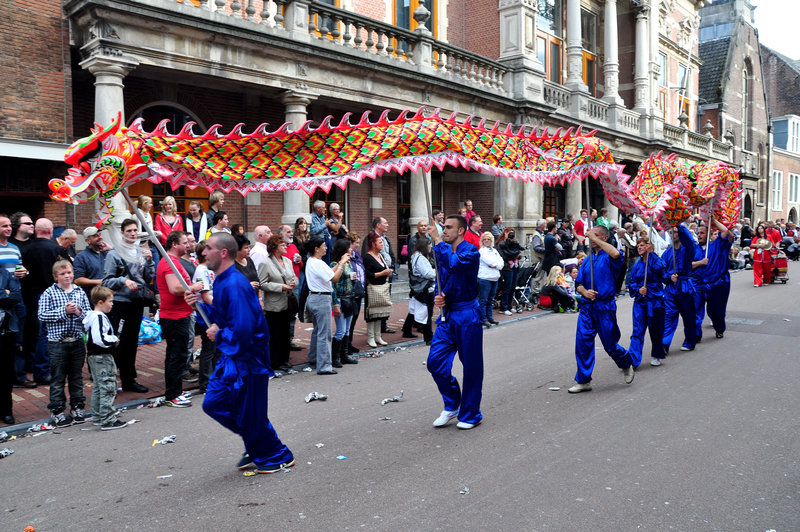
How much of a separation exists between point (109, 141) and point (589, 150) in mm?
5161

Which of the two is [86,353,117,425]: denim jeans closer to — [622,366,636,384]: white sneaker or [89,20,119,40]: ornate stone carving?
[622,366,636,384]: white sneaker

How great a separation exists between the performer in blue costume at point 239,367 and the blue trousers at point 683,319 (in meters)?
6.22

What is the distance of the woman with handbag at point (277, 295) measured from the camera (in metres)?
8.34

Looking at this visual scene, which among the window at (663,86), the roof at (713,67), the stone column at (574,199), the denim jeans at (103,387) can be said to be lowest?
the denim jeans at (103,387)

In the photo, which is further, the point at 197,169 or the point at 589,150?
the point at 589,150

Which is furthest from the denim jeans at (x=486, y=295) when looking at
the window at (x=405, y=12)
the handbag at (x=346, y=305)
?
the window at (x=405, y=12)

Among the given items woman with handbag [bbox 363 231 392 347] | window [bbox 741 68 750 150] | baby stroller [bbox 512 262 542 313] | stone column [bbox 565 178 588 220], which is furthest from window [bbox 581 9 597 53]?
woman with handbag [bbox 363 231 392 347]

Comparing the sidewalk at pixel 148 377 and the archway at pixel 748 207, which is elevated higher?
the archway at pixel 748 207

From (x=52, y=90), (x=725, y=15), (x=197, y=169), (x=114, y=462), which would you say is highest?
(x=725, y=15)

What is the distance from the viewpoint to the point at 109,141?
18.4 feet

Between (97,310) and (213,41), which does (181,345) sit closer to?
(97,310)

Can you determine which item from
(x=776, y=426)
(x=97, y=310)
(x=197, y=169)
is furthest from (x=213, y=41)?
(x=776, y=426)

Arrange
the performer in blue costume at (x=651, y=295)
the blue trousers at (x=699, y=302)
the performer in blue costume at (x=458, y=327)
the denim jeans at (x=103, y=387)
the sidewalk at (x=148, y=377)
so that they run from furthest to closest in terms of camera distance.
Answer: the blue trousers at (x=699, y=302) → the performer in blue costume at (x=651, y=295) → the sidewalk at (x=148, y=377) → the denim jeans at (x=103, y=387) → the performer in blue costume at (x=458, y=327)

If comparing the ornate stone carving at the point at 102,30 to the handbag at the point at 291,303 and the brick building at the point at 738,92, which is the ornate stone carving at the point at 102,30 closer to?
the handbag at the point at 291,303
